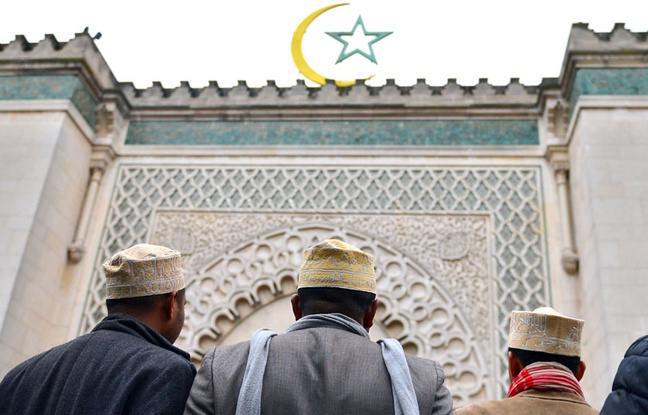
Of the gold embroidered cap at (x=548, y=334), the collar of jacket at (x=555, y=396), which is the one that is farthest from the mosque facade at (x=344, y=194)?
the collar of jacket at (x=555, y=396)

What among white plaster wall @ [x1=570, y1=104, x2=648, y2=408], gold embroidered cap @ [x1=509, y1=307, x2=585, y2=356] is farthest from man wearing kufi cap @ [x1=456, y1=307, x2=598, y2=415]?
white plaster wall @ [x1=570, y1=104, x2=648, y2=408]

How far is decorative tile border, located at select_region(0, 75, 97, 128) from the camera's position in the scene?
16.2ft

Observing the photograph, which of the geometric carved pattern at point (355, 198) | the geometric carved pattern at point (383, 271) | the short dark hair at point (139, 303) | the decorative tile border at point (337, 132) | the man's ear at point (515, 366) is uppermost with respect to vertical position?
the decorative tile border at point (337, 132)

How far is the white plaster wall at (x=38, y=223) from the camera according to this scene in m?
4.22

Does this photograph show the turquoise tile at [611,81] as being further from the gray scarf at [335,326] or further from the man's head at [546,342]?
the gray scarf at [335,326]

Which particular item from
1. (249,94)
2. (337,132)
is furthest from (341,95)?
(249,94)

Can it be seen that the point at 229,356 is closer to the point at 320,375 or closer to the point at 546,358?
the point at 320,375

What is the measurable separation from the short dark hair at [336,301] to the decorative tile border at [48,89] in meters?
4.24

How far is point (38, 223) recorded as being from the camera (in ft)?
14.6

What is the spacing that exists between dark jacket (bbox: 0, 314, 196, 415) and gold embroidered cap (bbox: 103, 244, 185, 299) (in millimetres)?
58

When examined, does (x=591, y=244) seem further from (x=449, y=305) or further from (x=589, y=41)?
(x=589, y=41)

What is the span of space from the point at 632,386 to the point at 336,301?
20.0 inches

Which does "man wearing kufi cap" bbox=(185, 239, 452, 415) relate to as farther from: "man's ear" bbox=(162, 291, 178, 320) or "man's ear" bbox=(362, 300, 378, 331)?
"man's ear" bbox=(162, 291, 178, 320)

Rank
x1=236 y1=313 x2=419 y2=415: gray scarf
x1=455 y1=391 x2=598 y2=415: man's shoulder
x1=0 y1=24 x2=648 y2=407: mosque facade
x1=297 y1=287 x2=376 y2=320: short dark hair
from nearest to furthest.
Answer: x1=236 y1=313 x2=419 y2=415: gray scarf
x1=297 y1=287 x2=376 y2=320: short dark hair
x1=455 y1=391 x2=598 y2=415: man's shoulder
x1=0 y1=24 x2=648 y2=407: mosque facade
